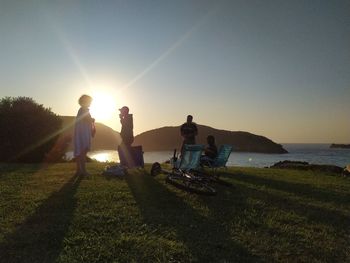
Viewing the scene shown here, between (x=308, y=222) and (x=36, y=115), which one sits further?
(x=36, y=115)

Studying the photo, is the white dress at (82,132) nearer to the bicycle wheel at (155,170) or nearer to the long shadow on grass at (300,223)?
the bicycle wheel at (155,170)

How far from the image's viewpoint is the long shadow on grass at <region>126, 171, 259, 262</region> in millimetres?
6363

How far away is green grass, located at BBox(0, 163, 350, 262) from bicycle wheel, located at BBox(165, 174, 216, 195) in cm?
28

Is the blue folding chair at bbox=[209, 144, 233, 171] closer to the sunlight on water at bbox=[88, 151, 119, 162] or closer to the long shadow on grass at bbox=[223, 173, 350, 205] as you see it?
the long shadow on grass at bbox=[223, 173, 350, 205]

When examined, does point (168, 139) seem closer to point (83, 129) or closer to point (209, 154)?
point (209, 154)

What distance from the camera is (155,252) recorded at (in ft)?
20.8

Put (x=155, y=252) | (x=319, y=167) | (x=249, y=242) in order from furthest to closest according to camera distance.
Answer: (x=319, y=167) < (x=249, y=242) < (x=155, y=252)

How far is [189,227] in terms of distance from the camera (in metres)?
7.93

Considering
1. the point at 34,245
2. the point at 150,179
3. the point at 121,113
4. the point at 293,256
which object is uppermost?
the point at 121,113

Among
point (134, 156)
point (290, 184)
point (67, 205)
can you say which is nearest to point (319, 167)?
point (290, 184)

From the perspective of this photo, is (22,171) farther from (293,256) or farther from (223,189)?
(293,256)

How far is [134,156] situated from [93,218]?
8.36 metres

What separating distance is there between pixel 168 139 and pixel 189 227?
66.8 m

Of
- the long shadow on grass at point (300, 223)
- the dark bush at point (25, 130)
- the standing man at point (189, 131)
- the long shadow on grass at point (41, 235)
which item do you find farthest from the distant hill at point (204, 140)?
the long shadow on grass at point (41, 235)
